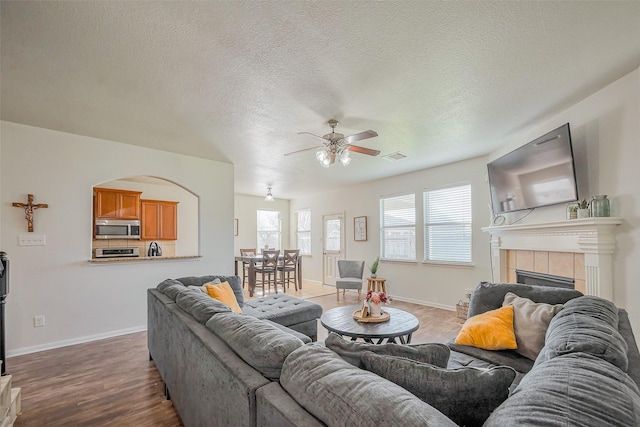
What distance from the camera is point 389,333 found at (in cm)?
236

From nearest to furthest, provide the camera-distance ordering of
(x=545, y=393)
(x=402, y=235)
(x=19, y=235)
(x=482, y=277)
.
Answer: (x=545, y=393) → (x=19, y=235) → (x=482, y=277) → (x=402, y=235)

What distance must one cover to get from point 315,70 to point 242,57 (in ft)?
1.71

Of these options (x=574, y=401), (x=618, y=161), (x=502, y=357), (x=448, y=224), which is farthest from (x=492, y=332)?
(x=448, y=224)

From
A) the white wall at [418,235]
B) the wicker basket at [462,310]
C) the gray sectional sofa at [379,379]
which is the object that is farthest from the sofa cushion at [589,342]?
the white wall at [418,235]

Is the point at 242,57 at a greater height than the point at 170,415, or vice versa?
the point at 242,57

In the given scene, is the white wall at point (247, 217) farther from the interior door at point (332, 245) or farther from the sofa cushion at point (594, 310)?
the sofa cushion at point (594, 310)

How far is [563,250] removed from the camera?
9.59ft

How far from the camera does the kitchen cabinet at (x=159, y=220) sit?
597 cm

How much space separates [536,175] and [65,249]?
5363mm

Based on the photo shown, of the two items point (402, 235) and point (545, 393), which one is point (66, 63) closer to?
point (545, 393)

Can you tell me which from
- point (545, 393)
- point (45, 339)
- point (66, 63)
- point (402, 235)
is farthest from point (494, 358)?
point (45, 339)

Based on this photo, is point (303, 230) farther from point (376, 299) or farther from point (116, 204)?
point (376, 299)

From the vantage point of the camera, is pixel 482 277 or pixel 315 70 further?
pixel 482 277

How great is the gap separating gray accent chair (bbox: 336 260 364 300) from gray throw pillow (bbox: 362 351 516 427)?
4710 millimetres
